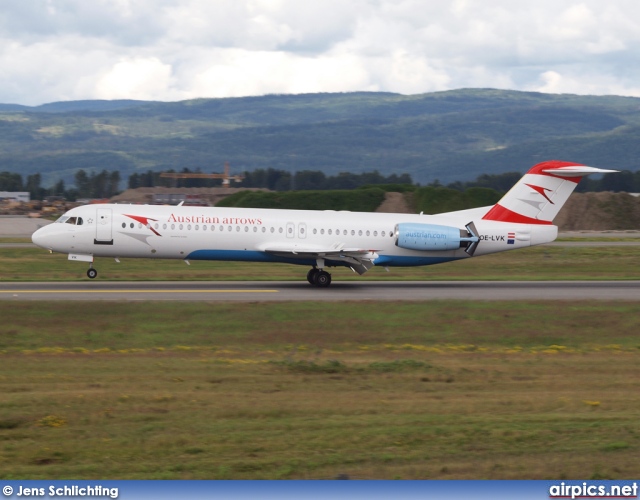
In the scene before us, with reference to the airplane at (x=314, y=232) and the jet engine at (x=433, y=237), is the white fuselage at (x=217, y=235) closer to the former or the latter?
the airplane at (x=314, y=232)

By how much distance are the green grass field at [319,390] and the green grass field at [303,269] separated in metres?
10.6

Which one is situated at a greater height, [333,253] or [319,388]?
[333,253]

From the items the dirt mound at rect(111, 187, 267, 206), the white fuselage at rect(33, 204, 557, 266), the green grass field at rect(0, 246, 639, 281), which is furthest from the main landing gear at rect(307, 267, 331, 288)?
the dirt mound at rect(111, 187, 267, 206)

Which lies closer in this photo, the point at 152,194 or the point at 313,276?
the point at 313,276

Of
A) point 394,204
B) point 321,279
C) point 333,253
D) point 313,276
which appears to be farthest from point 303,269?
point 394,204

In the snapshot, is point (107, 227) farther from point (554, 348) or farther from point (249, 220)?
point (554, 348)

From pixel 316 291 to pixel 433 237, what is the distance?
218 inches

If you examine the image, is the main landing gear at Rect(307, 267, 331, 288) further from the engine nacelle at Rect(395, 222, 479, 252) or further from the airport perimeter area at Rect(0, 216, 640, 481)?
the engine nacelle at Rect(395, 222, 479, 252)

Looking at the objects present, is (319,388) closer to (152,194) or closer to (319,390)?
(319,390)

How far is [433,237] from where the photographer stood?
36625mm

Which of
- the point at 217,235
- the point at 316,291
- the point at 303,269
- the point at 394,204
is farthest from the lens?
the point at 394,204

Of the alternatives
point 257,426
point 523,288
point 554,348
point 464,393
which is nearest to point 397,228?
point 523,288

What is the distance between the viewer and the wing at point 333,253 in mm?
35625

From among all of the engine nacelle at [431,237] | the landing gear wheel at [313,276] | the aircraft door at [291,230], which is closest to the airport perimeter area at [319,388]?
the landing gear wheel at [313,276]
